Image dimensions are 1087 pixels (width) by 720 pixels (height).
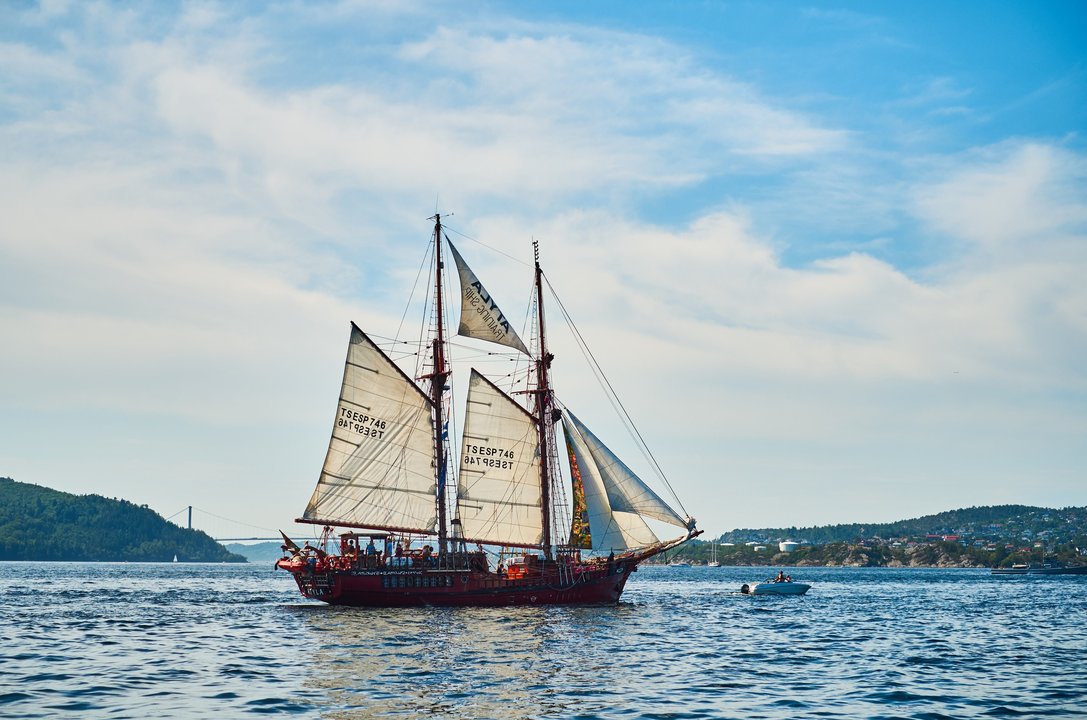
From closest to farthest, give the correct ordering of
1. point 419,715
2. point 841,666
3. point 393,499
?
1. point 419,715
2. point 841,666
3. point 393,499

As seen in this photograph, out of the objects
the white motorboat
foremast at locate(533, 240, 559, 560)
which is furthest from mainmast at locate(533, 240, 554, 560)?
the white motorboat

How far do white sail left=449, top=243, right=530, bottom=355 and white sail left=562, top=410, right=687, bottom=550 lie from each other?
11268mm

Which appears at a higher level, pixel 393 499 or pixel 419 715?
pixel 393 499

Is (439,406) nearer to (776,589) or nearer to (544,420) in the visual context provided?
(544,420)

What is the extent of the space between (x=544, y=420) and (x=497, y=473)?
20.8ft

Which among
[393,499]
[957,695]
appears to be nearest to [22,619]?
[393,499]

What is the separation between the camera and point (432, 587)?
3322 inches

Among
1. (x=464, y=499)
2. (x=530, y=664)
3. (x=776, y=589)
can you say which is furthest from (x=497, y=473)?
(x=776, y=589)

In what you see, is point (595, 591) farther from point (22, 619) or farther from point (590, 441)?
point (22, 619)

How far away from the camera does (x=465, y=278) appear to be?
3465 inches

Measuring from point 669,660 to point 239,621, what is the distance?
115 ft

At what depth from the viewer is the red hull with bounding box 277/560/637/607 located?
83.9 meters

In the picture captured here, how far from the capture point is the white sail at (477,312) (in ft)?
289

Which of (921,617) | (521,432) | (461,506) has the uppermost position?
(521,432)
